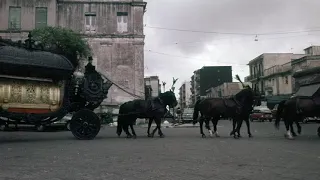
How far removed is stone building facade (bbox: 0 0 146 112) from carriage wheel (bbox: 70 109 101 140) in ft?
82.4

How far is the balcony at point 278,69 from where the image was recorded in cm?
5881

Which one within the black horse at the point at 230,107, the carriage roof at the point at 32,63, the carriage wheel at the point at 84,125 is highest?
the carriage roof at the point at 32,63

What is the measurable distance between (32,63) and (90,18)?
28.5 meters

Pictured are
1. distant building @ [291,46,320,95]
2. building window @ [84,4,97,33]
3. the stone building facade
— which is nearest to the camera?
distant building @ [291,46,320,95]

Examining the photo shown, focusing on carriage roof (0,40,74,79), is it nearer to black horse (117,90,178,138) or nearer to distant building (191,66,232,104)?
black horse (117,90,178,138)

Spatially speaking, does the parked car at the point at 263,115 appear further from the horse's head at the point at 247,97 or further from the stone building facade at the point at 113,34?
the horse's head at the point at 247,97

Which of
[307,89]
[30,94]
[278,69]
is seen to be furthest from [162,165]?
[278,69]

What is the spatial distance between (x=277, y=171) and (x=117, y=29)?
34.9m

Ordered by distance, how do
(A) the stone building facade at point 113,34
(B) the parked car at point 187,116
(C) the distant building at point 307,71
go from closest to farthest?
(C) the distant building at point 307,71 < (B) the parked car at point 187,116 < (A) the stone building facade at point 113,34

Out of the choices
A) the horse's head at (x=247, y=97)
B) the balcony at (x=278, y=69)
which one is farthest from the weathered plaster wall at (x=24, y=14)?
the balcony at (x=278, y=69)

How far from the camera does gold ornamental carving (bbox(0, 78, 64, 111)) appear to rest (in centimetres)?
1212

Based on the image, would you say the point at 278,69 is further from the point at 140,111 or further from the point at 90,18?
the point at 140,111

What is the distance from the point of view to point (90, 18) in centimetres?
3956

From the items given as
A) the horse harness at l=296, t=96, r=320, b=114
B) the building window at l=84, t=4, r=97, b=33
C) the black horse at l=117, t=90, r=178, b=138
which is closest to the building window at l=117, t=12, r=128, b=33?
the building window at l=84, t=4, r=97, b=33
